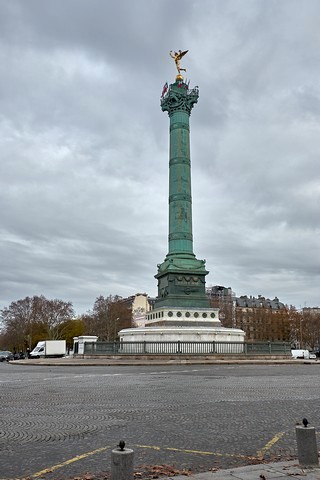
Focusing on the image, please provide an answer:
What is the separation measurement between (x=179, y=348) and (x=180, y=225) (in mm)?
13999

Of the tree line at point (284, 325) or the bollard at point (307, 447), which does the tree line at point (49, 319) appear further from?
the bollard at point (307, 447)

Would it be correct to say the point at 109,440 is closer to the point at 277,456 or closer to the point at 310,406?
the point at 277,456

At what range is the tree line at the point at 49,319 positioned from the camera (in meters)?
85.6

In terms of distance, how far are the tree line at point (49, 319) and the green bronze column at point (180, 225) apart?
4335 cm

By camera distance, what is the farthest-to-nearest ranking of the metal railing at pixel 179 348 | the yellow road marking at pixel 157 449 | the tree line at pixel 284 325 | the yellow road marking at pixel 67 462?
the tree line at pixel 284 325
the metal railing at pixel 179 348
the yellow road marking at pixel 157 449
the yellow road marking at pixel 67 462

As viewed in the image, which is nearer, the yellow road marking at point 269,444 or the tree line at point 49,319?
the yellow road marking at point 269,444

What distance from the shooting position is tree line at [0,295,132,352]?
85625mm

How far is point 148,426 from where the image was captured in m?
8.14

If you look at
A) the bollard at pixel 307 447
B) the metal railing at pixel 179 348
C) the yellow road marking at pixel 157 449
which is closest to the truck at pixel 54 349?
the metal railing at pixel 179 348

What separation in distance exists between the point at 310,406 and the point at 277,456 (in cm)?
486

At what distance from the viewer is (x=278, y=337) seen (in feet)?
356

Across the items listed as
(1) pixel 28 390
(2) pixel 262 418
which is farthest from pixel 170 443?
(1) pixel 28 390

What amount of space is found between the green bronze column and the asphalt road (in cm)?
2706

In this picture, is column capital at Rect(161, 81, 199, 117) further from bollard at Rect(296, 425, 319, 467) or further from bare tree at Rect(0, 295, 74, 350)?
bare tree at Rect(0, 295, 74, 350)
